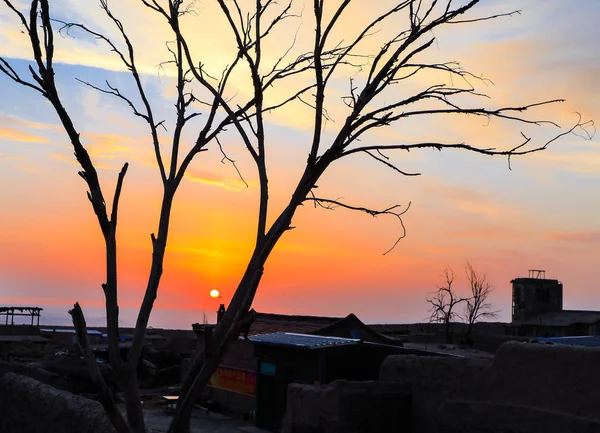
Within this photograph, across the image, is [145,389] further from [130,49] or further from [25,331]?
[130,49]

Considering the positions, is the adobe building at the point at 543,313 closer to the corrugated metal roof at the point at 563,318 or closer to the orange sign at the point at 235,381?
the corrugated metal roof at the point at 563,318

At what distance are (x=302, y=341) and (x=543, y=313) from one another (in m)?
52.3

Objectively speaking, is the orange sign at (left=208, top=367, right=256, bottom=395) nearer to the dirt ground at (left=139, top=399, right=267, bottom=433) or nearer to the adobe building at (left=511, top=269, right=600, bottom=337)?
the dirt ground at (left=139, top=399, right=267, bottom=433)

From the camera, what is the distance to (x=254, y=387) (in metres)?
26.2

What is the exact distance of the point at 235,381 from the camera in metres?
27.7

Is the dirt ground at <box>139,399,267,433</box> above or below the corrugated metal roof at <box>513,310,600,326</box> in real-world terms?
below

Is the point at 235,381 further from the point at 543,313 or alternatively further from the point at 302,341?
the point at 543,313

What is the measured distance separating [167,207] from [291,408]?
10.9 meters

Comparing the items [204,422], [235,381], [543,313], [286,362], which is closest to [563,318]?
[543,313]

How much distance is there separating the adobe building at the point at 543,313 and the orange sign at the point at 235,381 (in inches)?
1619

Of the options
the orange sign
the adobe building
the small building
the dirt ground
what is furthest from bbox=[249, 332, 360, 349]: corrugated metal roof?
the adobe building

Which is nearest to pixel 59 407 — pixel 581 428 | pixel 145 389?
pixel 581 428

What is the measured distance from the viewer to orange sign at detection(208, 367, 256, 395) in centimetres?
2650

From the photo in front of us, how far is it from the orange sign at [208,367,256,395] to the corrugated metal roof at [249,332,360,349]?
1953 mm
